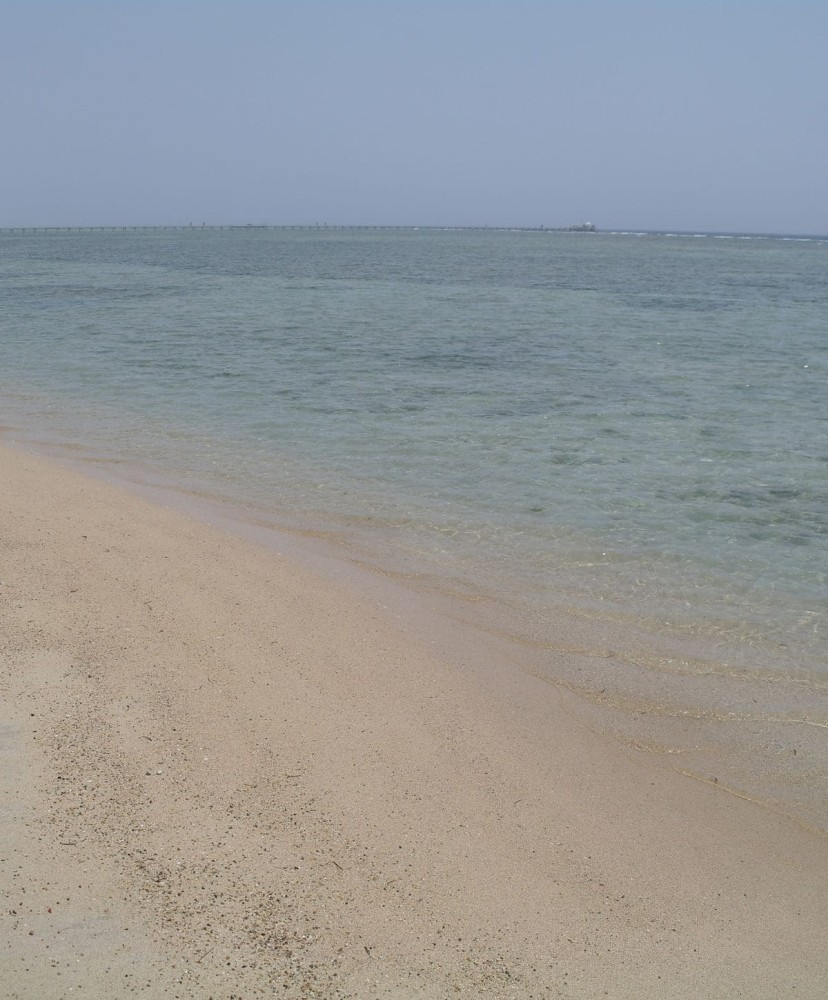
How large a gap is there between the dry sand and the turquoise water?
184cm

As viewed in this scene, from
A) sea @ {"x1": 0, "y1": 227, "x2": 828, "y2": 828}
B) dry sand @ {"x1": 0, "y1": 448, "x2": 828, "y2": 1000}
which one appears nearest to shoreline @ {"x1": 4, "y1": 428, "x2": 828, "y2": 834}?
sea @ {"x1": 0, "y1": 227, "x2": 828, "y2": 828}

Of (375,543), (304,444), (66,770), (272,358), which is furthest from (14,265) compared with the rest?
(66,770)

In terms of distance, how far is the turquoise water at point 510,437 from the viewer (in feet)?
24.7

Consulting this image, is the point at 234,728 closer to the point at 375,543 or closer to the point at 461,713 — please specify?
the point at 461,713

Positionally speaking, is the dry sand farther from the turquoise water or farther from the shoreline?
the turquoise water

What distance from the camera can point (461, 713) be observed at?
17.0 ft

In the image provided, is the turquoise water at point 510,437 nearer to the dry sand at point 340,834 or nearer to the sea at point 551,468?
the sea at point 551,468

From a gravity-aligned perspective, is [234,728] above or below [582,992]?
above

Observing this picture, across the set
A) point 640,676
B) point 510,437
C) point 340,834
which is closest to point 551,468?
point 510,437

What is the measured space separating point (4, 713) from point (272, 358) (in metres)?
15.7

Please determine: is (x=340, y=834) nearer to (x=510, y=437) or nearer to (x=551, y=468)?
(x=551, y=468)

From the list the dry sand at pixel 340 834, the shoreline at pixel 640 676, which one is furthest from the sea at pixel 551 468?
the dry sand at pixel 340 834

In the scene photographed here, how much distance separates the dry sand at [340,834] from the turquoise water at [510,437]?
6.04 feet

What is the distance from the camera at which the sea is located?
19.7 feet
